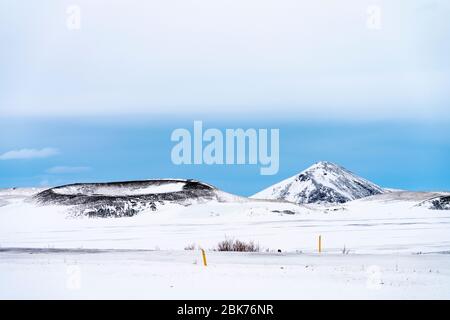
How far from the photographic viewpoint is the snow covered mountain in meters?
148

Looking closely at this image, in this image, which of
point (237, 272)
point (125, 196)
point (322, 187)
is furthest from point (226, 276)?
point (322, 187)

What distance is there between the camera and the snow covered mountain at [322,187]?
148m

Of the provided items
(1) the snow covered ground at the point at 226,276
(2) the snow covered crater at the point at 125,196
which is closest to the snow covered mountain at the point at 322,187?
(2) the snow covered crater at the point at 125,196

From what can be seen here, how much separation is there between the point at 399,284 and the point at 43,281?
8403 mm

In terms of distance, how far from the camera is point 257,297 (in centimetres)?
1388

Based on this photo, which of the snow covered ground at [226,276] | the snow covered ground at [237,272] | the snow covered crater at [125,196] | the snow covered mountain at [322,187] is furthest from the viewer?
the snow covered mountain at [322,187]

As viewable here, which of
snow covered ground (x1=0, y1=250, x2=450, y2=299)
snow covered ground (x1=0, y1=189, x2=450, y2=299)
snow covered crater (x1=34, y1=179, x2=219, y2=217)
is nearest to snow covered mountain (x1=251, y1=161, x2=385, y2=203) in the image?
snow covered crater (x1=34, y1=179, x2=219, y2=217)

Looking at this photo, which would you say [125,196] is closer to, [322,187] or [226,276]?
[226,276]

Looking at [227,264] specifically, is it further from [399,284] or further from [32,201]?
[32,201]

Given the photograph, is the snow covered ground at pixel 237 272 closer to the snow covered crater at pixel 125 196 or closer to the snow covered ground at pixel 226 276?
the snow covered ground at pixel 226 276

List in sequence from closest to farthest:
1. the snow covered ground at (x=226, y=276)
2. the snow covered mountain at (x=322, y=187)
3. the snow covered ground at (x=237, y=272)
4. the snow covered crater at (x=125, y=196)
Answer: the snow covered ground at (x=226, y=276) → the snow covered ground at (x=237, y=272) → the snow covered crater at (x=125, y=196) → the snow covered mountain at (x=322, y=187)

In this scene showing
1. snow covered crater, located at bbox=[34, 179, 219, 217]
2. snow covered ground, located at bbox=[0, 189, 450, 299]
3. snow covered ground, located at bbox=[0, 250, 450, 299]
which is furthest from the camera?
snow covered crater, located at bbox=[34, 179, 219, 217]

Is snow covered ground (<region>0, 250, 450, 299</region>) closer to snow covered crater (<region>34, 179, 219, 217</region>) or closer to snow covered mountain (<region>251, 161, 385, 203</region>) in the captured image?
snow covered crater (<region>34, 179, 219, 217</region>)
